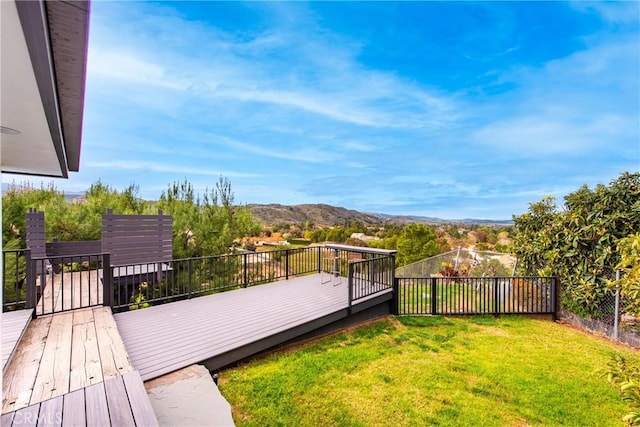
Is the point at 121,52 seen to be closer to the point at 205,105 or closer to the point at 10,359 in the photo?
the point at 10,359

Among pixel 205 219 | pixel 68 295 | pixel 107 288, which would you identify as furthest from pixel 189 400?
pixel 205 219

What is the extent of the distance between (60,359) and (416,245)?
42.6 ft

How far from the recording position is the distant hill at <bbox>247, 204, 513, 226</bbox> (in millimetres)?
27250

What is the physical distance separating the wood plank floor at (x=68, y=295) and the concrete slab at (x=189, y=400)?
227 cm

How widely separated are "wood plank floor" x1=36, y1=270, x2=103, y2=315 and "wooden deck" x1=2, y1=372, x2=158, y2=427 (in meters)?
2.37

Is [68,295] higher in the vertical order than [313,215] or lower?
lower

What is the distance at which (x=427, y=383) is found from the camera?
137 inches

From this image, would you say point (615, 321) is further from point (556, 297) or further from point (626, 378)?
point (626, 378)

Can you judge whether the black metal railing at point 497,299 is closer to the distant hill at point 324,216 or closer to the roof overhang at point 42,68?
the roof overhang at point 42,68

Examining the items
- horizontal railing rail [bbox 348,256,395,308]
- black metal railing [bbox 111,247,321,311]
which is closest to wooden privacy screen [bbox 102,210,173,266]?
black metal railing [bbox 111,247,321,311]

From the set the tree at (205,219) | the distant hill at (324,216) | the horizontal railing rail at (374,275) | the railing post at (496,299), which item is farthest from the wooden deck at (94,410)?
the distant hill at (324,216)

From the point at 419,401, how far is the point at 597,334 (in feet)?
16.6

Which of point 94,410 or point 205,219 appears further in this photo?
point 205,219

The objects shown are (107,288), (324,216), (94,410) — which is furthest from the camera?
(324,216)
